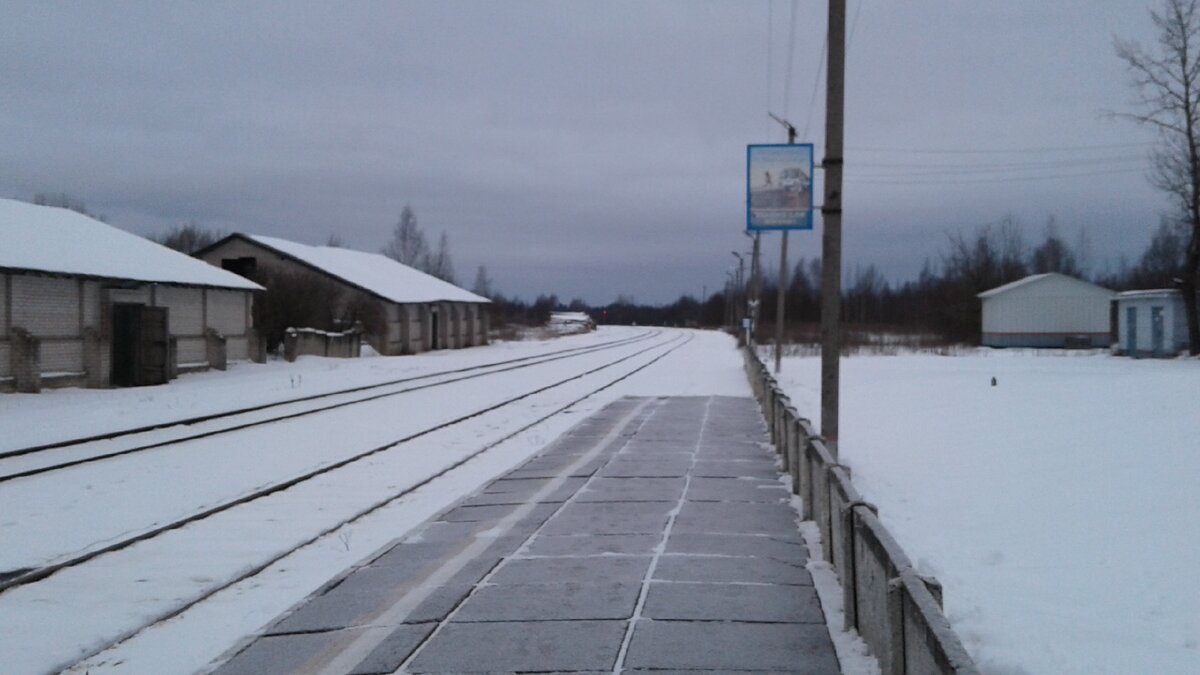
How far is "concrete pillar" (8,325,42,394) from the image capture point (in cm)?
2673

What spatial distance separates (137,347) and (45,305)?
3.10m

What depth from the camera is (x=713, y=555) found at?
8477mm

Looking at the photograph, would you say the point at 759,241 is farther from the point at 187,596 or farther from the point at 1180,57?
the point at 187,596

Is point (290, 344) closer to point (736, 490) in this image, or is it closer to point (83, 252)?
point (83, 252)

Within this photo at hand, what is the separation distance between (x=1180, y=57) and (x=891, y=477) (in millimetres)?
41376

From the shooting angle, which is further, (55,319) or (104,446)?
(55,319)

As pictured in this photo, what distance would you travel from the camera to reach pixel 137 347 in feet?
102

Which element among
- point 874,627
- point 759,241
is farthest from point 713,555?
point 759,241

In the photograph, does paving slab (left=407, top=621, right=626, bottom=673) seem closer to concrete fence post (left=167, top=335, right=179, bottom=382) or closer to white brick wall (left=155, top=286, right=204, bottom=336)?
concrete fence post (left=167, top=335, right=179, bottom=382)

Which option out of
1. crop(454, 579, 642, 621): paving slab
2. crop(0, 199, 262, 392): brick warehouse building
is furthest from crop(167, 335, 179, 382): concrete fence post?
crop(454, 579, 642, 621): paving slab

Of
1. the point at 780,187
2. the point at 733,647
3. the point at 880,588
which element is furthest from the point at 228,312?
the point at 880,588

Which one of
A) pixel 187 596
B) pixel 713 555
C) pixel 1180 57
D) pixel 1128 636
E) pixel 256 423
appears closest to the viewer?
pixel 1128 636

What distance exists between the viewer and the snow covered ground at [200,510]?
22.3 feet

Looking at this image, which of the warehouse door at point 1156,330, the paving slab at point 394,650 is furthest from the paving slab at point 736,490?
the warehouse door at point 1156,330
